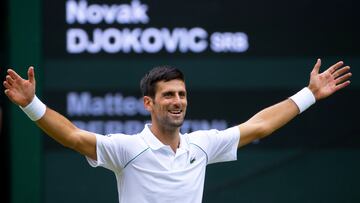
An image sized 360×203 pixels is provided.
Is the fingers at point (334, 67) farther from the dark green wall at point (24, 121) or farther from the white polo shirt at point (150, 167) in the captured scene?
the dark green wall at point (24, 121)

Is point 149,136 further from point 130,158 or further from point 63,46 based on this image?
point 63,46

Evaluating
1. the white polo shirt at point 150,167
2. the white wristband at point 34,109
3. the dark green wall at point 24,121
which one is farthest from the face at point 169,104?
the dark green wall at point 24,121

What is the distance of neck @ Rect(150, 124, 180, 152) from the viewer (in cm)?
482

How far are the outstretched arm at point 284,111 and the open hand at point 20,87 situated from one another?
1176 millimetres

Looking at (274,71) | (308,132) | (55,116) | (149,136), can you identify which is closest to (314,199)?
(308,132)

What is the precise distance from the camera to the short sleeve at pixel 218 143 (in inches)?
194

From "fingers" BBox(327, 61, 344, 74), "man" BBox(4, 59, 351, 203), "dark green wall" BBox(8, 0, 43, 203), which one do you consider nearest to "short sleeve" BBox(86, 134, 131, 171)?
"man" BBox(4, 59, 351, 203)

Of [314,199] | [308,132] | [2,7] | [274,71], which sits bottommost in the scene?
[314,199]

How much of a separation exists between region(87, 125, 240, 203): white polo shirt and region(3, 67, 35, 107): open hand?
39cm

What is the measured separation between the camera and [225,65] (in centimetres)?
691

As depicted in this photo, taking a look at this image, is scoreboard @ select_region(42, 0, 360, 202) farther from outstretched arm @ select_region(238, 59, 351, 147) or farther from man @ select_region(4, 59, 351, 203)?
man @ select_region(4, 59, 351, 203)

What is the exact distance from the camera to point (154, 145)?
15.6 feet

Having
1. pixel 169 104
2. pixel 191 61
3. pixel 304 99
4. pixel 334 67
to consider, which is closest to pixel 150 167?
pixel 169 104

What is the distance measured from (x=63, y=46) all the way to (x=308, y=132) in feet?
6.08
